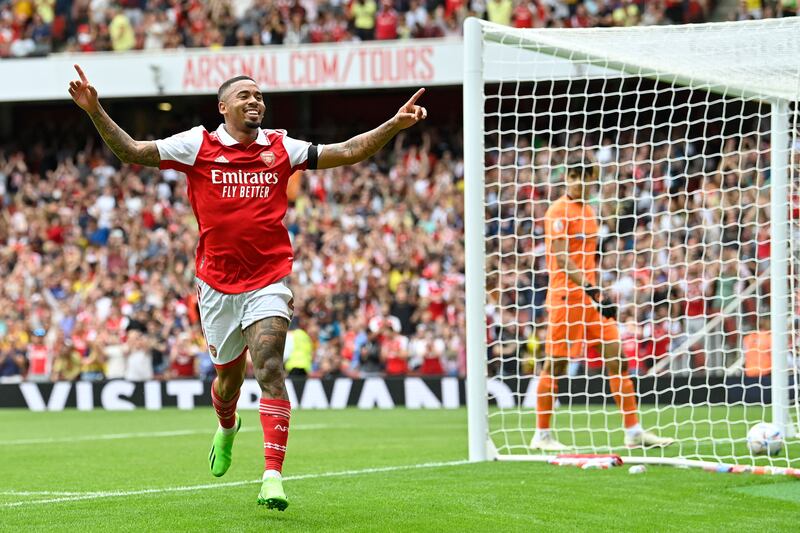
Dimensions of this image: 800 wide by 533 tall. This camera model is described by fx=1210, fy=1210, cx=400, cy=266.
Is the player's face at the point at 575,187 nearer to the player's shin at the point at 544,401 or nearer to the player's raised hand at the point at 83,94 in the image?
the player's shin at the point at 544,401

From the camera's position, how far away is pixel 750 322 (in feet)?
54.9

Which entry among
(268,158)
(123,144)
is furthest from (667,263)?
(123,144)

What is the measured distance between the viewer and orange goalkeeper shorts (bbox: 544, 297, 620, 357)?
33.3ft

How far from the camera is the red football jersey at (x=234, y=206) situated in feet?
22.3

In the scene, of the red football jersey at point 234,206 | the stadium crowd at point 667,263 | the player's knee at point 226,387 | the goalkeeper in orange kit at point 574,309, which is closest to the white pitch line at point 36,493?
the player's knee at point 226,387

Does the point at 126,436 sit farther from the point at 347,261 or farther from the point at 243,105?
the point at 347,261

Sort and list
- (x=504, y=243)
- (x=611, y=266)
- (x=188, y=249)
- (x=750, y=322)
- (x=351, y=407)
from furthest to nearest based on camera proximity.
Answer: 1. (x=188, y=249)
2. (x=504, y=243)
3. (x=611, y=266)
4. (x=351, y=407)
5. (x=750, y=322)

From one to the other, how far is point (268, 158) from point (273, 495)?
76.6 inches

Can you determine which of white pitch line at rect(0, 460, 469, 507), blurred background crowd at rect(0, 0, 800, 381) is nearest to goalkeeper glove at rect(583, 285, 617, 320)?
white pitch line at rect(0, 460, 469, 507)

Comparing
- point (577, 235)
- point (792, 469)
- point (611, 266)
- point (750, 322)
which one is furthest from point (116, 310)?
point (792, 469)

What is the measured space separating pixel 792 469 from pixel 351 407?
10.3 m

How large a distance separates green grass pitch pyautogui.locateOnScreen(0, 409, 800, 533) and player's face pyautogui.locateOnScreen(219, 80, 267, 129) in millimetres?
2168

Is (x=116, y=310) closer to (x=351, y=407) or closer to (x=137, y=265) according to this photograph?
(x=137, y=265)

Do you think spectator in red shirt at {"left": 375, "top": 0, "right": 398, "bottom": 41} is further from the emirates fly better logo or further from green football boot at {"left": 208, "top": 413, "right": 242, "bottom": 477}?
the emirates fly better logo
